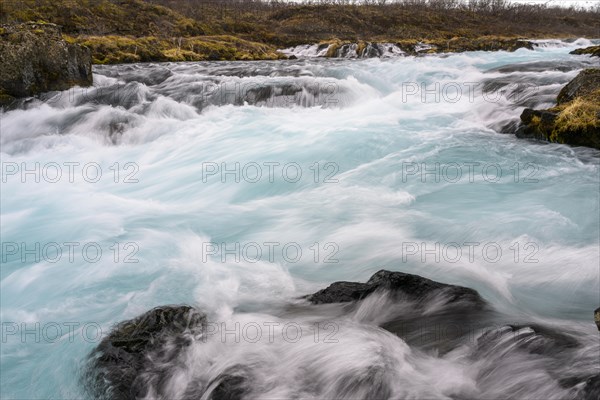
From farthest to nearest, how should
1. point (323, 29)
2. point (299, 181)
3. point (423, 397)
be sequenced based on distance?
point (323, 29) < point (299, 181) < point (423, 397)

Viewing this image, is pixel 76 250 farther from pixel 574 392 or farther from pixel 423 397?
pixel 574 392

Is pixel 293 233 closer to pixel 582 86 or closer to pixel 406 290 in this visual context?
pixel 406 290


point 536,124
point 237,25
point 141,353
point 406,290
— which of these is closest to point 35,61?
point 141,353

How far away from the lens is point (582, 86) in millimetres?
8477

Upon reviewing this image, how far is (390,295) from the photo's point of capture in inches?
137

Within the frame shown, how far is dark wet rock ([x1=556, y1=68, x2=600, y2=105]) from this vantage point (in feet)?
27.3

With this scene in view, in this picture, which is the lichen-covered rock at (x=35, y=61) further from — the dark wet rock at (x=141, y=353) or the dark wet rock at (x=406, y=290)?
the dark wet rock at (x=406, y=290)

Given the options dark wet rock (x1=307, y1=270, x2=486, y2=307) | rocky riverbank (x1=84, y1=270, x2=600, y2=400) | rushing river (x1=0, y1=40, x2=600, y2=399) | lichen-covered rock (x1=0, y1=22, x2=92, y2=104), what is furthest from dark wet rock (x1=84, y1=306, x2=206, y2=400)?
lichen-covered rock (x1=0, y1=22, x2=92, y2=104)

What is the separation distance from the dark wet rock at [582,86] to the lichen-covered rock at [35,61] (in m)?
13.7

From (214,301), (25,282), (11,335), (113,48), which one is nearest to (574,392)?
(214,301)

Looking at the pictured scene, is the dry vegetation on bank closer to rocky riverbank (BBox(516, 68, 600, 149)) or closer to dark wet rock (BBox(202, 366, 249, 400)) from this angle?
rocky riverbank (BBox(516, 68, 600, 149))

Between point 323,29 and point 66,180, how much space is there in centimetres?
6408

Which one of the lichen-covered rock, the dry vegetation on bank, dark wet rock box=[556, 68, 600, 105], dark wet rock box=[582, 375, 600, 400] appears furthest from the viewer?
the dry vegetation on bank

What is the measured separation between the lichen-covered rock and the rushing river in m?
0.81
